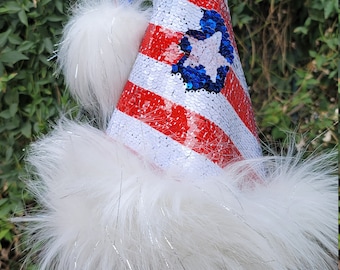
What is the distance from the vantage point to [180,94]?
1.98ft

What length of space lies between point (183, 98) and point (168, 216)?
0.15 metres

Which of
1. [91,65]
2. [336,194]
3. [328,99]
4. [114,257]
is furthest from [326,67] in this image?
[114,257]

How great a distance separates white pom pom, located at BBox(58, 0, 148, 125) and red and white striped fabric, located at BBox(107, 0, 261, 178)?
2 cm

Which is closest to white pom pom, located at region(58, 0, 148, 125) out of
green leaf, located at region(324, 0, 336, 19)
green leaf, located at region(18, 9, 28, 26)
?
green leaf, located at region(18, 9, 28, 26)

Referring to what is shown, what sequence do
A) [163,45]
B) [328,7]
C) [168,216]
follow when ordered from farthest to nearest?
1. [328,7]
2. [163,45]
3. [168,216]

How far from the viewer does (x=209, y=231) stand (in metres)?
0.52

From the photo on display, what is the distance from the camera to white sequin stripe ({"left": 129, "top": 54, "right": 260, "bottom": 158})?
604 mm

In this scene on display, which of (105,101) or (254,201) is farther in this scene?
(105,101)

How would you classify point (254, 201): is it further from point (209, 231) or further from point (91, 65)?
point (91, 65)

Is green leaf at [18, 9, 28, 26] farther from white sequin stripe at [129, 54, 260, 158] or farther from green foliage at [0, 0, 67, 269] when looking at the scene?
Result: white sequin stripe at [129, 54, 260, 158]

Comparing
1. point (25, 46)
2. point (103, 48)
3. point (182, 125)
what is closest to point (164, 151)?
point (182, 125)

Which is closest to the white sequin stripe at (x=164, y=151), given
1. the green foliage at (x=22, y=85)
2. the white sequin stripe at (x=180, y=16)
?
the white sequin stripe at (x=180, y=16)

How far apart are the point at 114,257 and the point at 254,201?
0.53ft

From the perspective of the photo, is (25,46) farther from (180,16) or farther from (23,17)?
(180,16)
